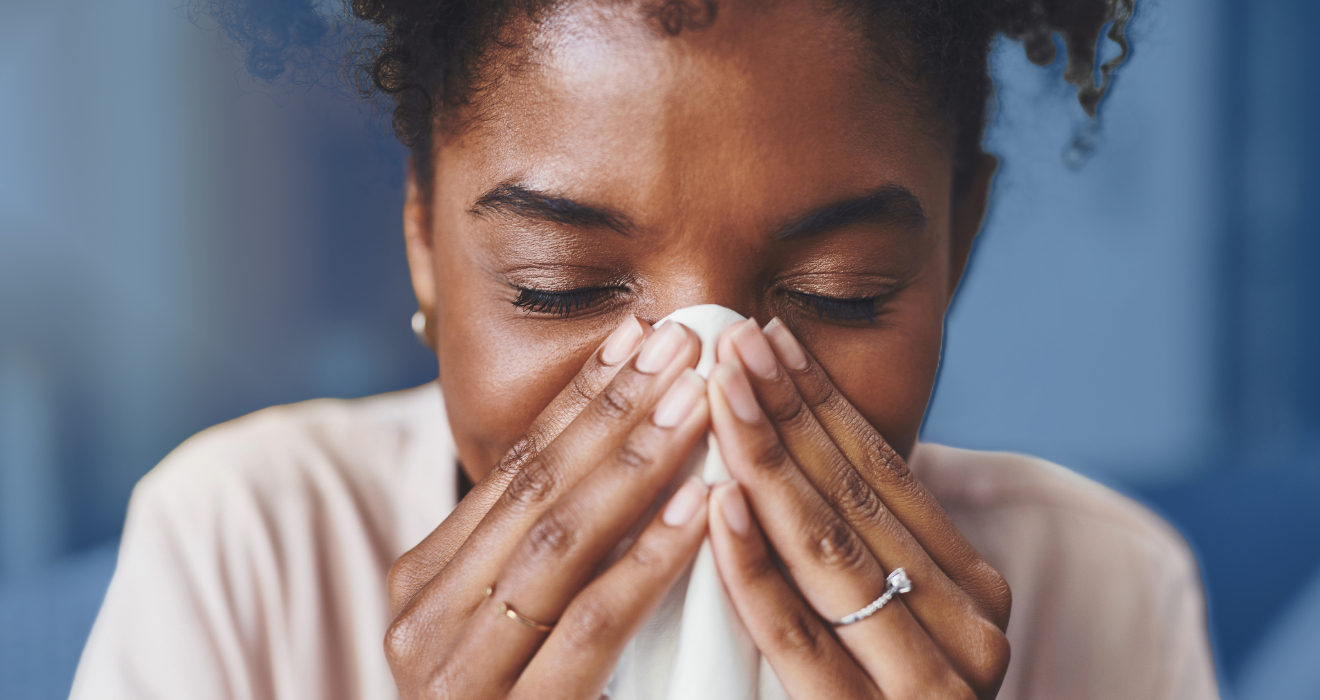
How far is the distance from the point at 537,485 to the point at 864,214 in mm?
446

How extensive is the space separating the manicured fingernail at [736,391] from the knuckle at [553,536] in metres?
0.19

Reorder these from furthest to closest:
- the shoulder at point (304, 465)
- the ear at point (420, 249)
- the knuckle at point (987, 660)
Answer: the shoulder at point (304, 465)
the ear at point (420, 249)
the knuckle at point (987, 660)

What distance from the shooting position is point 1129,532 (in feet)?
5.34

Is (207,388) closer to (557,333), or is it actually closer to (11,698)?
(11,698)

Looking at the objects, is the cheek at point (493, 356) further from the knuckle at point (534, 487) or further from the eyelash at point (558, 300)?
the knuckle at point (534, 487)

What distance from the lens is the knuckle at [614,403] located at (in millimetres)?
807

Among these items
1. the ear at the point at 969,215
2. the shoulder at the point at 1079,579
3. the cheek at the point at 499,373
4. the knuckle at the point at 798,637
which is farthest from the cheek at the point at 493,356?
the shoulder at the point at 1079,579

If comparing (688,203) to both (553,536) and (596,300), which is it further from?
(553,536)

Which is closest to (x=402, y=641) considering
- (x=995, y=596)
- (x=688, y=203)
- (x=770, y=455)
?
(x=770, y=455)

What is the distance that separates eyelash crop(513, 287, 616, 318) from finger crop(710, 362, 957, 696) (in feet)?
0.62

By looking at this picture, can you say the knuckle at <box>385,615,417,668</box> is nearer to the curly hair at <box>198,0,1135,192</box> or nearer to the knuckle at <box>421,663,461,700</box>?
the knuckle at <box>421,663,461,700</box>

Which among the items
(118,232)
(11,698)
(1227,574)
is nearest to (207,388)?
(118,232)

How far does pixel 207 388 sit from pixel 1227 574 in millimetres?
2708

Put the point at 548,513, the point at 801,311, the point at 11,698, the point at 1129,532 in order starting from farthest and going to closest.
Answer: the point at 11,698 → the point at 1129,532 → the point at 801,311 → the point at 548,513
